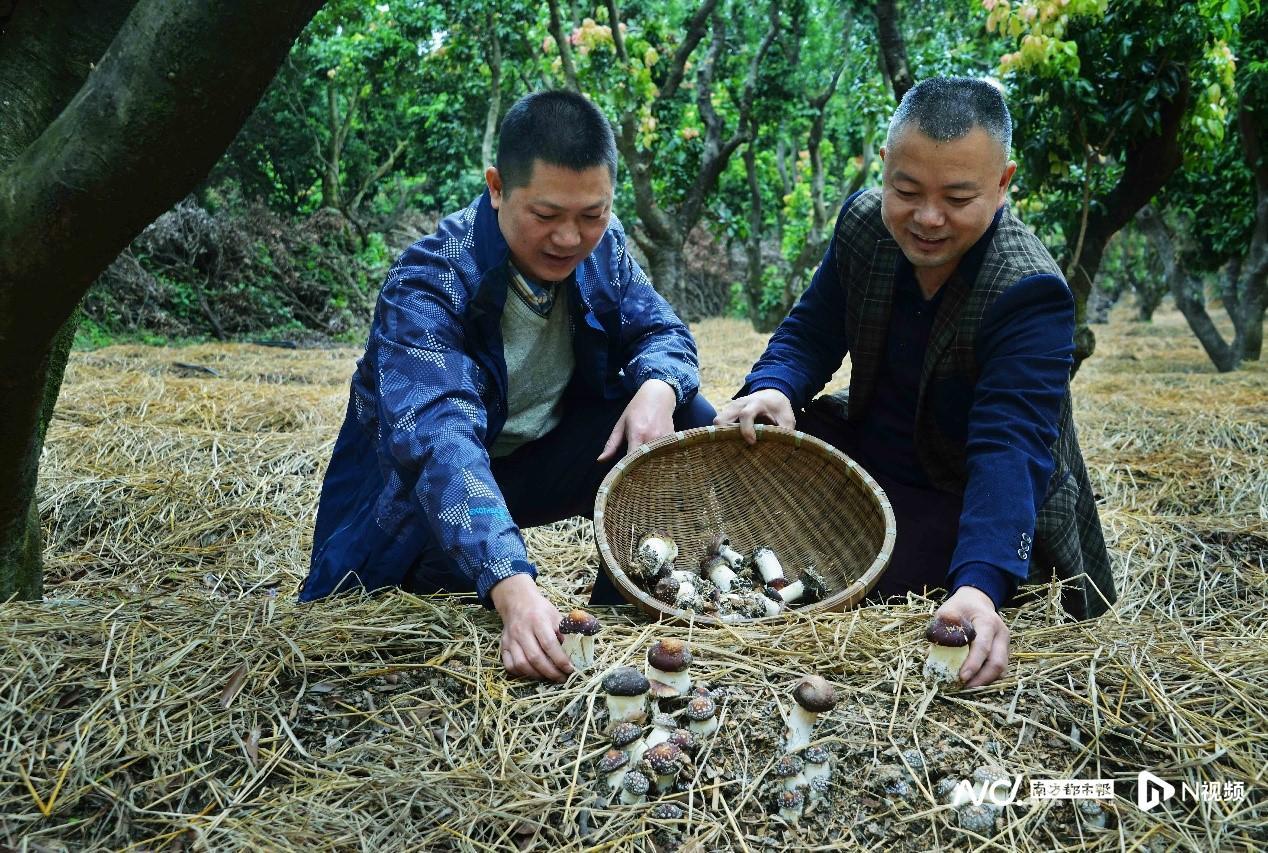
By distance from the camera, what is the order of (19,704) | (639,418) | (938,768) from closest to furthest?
(938,768) → (19,704) → (639,418)

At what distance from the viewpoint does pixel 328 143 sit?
1535 cm

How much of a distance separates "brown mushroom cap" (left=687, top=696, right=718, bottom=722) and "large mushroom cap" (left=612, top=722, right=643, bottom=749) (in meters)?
0.12

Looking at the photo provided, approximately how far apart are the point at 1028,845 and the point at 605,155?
181 cm

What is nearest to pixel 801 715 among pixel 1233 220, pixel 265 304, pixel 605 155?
pixel 605 155

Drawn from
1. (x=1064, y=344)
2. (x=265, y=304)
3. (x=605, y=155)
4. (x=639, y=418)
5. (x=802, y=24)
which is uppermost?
(x=802, y=24)

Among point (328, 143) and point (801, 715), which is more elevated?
point (328, 143)

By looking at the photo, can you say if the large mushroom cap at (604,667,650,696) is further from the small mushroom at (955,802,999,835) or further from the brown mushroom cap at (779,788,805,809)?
the small mushroom at (955,802,999,835)

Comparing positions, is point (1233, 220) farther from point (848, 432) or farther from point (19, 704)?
point (19, 704)

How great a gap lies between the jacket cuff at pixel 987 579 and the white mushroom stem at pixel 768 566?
669 millimetres

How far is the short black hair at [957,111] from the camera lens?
221cm

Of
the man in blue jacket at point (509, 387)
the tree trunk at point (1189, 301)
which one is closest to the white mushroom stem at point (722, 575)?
the man in blue jacket at point (509, 387)

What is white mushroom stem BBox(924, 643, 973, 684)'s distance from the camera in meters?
1.84

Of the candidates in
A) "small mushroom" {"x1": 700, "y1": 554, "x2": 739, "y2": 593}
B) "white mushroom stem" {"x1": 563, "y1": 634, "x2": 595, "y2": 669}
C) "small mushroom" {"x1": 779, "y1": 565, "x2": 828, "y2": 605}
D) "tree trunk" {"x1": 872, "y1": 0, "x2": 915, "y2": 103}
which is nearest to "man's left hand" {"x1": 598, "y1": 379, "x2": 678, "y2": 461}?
"small mushroom" {"x1": 700, "y1": 554, "x2": 739, "y2": 593}

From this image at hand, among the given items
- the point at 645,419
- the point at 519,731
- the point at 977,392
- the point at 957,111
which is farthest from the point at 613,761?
the point at 957,111
